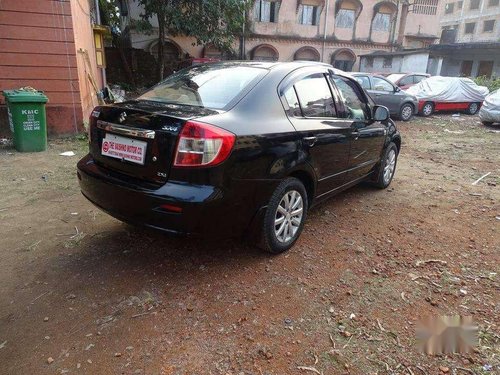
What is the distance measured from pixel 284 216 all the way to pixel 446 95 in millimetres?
13449

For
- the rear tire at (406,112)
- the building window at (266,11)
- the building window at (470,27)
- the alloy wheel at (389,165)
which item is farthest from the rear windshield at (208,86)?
the building window at (470,27)

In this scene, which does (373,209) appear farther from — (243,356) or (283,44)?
(283,44)

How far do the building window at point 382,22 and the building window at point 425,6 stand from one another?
260cm

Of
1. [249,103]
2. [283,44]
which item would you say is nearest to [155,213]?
[249,103]

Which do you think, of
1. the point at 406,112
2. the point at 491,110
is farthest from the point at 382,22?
the point at 491,110

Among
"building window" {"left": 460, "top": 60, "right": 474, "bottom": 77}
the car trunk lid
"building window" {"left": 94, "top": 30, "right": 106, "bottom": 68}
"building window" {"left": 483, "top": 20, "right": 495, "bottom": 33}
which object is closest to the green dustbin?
the car trunk lid

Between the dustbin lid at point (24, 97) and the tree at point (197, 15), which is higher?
the tree at point (197, 15)

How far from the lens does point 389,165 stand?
199 inches

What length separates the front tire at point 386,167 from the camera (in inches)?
190

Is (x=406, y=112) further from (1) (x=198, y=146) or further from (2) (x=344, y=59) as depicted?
(2) (x=344, y=59)

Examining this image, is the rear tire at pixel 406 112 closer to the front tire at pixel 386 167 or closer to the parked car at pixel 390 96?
the parked car at pixel 390 96

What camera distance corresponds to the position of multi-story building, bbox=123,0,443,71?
2381cm

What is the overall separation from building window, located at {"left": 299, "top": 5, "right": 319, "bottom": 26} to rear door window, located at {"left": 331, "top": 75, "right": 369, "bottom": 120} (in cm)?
2288

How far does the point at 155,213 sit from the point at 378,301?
5.41 ft
